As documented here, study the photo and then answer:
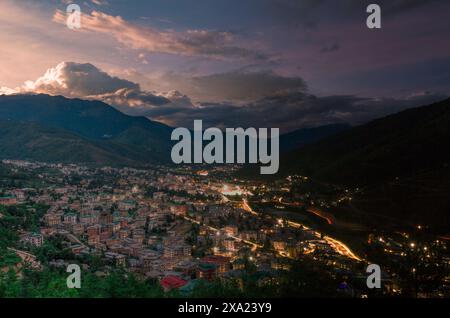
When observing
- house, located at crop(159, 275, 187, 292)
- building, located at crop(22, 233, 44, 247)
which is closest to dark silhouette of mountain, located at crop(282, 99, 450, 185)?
house, located at crop(159, 275, 187, 292)

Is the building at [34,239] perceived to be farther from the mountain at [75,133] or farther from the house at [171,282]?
the mountain at [75,133]

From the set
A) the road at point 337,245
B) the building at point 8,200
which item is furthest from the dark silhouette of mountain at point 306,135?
the building at point 8,200

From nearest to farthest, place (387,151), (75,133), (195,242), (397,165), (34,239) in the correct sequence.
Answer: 1. (34,239)
2. (195,242)
3. (397,165)
4. (387,151)
5. (75,133)

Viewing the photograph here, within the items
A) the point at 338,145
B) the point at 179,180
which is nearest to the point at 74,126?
the point at 179,180

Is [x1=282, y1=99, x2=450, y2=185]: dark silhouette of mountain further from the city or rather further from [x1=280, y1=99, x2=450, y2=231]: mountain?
the city

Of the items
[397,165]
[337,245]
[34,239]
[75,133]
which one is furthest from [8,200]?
[75,133]

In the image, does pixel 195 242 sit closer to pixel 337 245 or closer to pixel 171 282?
pixel 337 245
